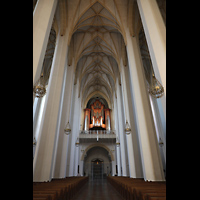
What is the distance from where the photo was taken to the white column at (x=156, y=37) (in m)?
4.54

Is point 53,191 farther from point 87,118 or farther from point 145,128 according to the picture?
point 87,118

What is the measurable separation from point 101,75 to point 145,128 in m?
14.2

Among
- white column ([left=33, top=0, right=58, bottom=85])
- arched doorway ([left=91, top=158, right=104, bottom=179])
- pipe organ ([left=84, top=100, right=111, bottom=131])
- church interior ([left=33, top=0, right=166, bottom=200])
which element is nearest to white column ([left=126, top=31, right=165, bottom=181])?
church interior ([left=33, top=0, right=166, bottom=200])

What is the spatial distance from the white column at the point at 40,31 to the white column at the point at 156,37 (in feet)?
12.3

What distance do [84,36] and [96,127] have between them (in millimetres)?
14579

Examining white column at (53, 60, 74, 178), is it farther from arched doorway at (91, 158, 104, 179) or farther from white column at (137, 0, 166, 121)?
arched doorway at (91, 158, 104, 179)

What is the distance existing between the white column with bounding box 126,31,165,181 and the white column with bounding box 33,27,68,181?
4320 mm

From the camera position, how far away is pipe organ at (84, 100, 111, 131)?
75.1 feet
